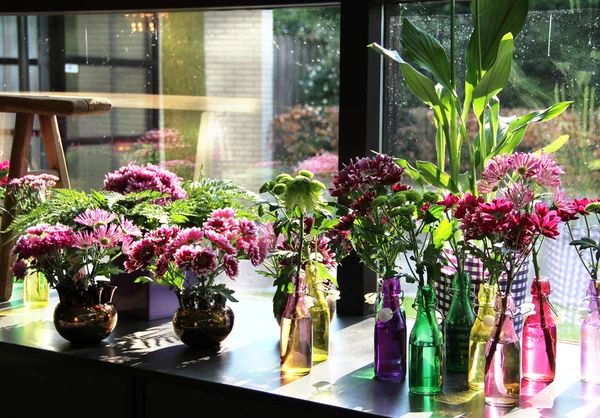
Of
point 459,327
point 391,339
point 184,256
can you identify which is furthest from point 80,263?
point 459,327

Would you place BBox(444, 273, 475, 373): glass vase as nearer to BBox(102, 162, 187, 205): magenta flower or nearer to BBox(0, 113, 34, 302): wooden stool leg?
BBox(102, 162, 187, 205): magenta flower

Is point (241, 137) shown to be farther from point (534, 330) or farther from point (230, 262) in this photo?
point (534, 330)

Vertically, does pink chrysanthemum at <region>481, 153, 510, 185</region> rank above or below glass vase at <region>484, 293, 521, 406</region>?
above

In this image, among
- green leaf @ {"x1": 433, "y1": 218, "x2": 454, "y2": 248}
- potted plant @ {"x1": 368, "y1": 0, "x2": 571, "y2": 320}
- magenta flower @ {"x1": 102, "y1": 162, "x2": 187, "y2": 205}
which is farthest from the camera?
magenta flower @ {"x1": 102, "y1": 162, "x2": 187, "y2": 205}

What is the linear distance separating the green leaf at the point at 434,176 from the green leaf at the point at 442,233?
7.1 inches

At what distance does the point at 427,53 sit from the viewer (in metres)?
1.83

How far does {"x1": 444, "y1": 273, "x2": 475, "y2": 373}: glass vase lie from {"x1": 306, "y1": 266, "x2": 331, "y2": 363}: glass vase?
25 cm

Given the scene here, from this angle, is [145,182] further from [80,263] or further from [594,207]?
[594,207]

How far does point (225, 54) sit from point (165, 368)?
100cm

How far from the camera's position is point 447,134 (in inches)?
73.4

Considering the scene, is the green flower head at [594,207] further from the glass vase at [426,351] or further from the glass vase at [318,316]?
the glass vase at [318,316]

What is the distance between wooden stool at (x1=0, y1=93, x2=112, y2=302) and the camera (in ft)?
7.23

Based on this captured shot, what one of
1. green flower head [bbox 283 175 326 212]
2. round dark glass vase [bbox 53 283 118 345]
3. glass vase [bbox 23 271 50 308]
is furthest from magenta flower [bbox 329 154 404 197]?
glass vase [bbox 23 271 50 308]

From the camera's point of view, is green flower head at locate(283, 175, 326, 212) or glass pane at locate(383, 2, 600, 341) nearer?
green flower head at locate(283, 175, 326, 212)
